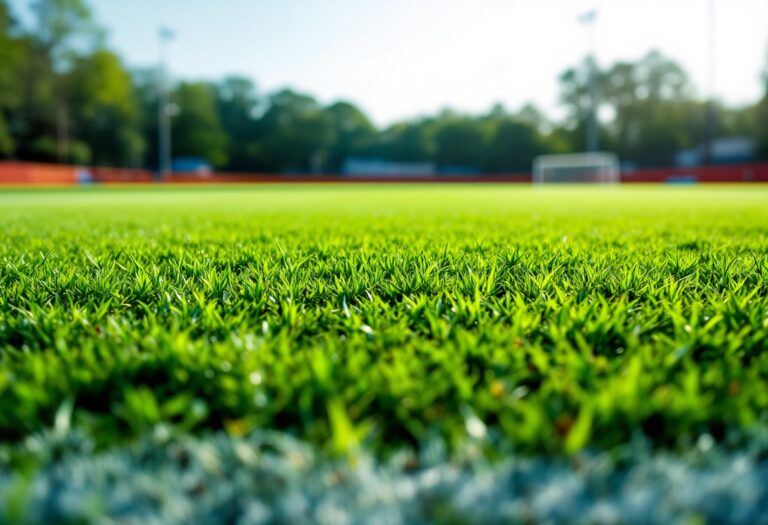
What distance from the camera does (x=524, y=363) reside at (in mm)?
1274

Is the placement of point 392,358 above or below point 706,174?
below

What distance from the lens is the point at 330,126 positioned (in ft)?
238

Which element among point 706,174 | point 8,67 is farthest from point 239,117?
point 706,174

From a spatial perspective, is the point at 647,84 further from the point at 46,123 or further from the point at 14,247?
the point at 14,247

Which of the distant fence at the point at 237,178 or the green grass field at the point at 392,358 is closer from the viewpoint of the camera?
the green grass field at the point at 392,358

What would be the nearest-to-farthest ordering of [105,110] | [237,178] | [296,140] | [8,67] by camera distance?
[8,67], [237,178], [105,110], [296,140]

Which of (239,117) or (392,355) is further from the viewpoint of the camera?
(239,117)

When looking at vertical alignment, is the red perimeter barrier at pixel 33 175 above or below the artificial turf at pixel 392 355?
above

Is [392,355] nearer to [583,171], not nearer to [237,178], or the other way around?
[583,171]

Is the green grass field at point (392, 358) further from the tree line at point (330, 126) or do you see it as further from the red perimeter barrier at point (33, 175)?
the tree line at point (330, 126)

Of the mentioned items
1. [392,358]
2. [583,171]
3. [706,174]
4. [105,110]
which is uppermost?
[105,110]

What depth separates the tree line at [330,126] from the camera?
173 feet

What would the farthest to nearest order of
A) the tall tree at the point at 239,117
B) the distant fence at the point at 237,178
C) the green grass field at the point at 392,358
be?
the tall tree at the point at 239,117 < the distant fence at the point at 237,178 < the green grass field at the point at 392,358

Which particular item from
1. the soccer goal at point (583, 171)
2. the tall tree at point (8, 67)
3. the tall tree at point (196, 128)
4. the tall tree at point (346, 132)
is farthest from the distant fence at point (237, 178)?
the tall tree at point (346, 132)
